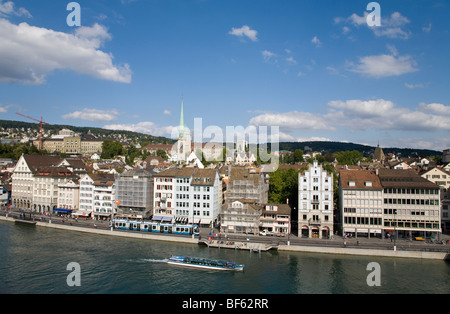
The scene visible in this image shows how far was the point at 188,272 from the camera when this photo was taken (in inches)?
1754

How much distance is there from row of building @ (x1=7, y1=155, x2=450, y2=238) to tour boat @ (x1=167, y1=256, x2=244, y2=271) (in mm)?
16806

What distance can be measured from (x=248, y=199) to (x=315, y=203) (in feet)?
45.1

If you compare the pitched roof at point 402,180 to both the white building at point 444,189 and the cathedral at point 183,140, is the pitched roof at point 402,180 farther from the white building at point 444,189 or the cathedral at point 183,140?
the cathedral at point 183,140

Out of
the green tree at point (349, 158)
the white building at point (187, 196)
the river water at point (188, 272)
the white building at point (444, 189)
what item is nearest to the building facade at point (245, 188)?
the white building at point (187, 196)

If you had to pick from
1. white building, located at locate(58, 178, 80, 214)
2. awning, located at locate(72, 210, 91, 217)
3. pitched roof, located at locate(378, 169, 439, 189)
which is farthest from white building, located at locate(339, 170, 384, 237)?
white building, located at locate(58, 178, 80, 214)

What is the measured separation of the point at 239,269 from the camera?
1772 inches

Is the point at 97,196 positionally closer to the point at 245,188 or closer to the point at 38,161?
the point at 38,161

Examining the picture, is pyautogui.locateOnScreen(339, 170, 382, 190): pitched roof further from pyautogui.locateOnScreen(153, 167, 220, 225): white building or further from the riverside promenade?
pyautogui.locateOnScreen(153, 167, 220, 225): white building

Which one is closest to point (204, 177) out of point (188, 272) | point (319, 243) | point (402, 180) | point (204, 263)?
point (204, 263)

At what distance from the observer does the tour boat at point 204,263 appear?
149 ft

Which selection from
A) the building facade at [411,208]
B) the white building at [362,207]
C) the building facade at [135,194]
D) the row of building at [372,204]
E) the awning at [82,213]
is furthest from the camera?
the awning at [82,213]

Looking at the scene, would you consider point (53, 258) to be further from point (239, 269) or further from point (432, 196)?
point (432, 196)

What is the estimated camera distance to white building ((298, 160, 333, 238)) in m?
60.2

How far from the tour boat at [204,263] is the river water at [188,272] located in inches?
34.7
